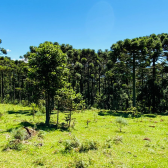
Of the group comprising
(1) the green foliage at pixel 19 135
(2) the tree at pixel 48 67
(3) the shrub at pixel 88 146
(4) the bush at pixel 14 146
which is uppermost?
(2) the tree at pixel 48 67

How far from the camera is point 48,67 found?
16.5 m

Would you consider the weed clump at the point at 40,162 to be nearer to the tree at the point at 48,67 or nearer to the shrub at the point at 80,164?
the shrub at the point at 80,164

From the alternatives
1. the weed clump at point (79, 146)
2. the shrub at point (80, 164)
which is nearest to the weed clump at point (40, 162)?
the shrub at point (80, 164)

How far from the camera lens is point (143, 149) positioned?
989 cm

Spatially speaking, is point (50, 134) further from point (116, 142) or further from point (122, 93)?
point (122, 93)

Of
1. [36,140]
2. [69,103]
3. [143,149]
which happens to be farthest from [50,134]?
[143,149]

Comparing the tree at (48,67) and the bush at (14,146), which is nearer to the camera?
the bush at (14,146)

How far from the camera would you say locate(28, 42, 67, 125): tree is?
53.5 ft

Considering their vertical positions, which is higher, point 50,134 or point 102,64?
point 102,64

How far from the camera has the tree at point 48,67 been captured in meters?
16.3

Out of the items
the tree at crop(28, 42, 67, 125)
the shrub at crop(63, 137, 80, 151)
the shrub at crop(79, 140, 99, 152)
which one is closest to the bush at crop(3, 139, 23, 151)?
the shrub at crop(63, 137, 80, 151)

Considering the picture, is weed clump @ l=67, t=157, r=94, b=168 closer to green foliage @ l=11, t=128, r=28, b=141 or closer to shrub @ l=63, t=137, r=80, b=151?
shrub @ l=63, t=137, r=80, b=151

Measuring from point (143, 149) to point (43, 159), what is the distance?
6.76 meters

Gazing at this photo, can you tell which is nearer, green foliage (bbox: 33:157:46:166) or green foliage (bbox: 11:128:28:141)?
green foliage (bbox: 33:157:46:166)
